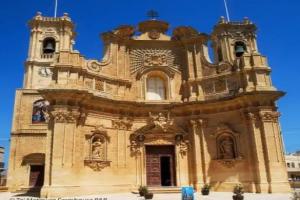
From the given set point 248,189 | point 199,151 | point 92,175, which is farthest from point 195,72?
point 92,175

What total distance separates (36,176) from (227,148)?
15432 mm

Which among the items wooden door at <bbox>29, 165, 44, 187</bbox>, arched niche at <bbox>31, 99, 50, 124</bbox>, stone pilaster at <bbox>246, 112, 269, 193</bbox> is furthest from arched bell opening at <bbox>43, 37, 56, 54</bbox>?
stone pilaster at <bbox>246, 112, 269, 193</bbox>

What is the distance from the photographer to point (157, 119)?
62.1ft

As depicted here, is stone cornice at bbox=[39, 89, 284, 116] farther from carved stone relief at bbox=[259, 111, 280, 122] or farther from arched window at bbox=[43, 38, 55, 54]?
arched window at bbox=[43, 38, 55, 54]

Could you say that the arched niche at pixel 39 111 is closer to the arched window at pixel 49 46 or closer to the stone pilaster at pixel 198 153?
the arched window at pixel 49 46

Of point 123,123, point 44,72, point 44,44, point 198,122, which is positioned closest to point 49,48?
point 44,44

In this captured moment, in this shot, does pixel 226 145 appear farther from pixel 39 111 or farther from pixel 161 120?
pixel 39 111

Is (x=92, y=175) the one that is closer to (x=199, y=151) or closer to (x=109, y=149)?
(x=109, y=149)

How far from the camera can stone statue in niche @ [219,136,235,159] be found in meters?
17.8

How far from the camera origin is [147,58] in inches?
819

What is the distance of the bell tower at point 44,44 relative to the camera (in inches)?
1085

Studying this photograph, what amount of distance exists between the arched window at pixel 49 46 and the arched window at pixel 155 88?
13361 mm

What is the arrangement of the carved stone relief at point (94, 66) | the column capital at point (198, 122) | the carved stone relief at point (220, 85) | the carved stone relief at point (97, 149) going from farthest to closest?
the carved stone relief at point (220, 85) < the column capital at point (198, 122) < the carved stone relief at point (94, 66) < the carved stone relief at point (97, 149)

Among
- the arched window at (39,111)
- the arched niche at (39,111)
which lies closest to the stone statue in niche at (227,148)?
the arched niche at (39,111)
